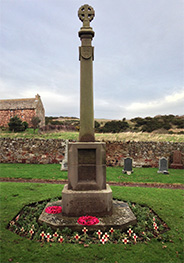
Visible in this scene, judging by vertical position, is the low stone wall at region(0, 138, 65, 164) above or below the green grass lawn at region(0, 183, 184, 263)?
above

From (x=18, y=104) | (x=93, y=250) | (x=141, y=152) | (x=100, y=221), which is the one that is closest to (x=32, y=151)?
(x=141, y=152)

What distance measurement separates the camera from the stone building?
3544 cm

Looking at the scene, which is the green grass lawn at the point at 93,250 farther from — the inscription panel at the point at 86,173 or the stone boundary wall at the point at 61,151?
the stone boundary wall at the point at 61,151

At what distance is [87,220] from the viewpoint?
4.61 m

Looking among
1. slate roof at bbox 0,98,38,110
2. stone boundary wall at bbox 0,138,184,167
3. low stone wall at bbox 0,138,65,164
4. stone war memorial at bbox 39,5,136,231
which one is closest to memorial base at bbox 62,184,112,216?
stone war memorial at bbox 39,5,136,231

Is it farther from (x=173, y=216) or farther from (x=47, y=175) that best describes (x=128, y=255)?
(x=47, y=175)

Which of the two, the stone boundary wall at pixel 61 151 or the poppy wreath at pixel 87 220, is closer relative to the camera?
the poppy wreath at pixel 87 220

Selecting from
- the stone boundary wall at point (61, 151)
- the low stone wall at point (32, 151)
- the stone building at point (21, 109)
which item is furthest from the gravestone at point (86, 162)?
the stone building at point (21, 109)

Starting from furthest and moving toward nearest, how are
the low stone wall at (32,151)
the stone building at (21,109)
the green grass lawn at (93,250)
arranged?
the stone building at (21,109) < the low stone wall at (32,151) < the green grass lawn at (93,250)

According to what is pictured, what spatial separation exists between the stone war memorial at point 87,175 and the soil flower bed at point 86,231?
7.7 inches

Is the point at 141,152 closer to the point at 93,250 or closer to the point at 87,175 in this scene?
the point at 87,175

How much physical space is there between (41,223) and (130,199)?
11.5 feet

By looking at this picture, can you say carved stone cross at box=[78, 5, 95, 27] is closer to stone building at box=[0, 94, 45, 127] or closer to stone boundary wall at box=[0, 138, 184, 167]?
stone boundary wall at box=[0, 138, 184, 167]

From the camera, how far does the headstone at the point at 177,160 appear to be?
14.0 m
